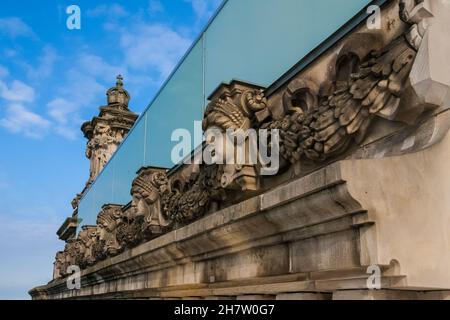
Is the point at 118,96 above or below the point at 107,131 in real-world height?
above

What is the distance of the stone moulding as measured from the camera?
117 inches

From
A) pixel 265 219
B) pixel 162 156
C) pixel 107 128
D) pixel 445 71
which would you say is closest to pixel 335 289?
pixel 265 219

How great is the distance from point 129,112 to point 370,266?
88.9 feet

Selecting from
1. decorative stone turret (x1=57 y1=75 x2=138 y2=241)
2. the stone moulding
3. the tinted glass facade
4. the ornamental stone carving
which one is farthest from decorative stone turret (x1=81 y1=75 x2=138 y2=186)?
the stone moulding

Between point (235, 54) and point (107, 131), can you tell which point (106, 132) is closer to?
point (107, 131)

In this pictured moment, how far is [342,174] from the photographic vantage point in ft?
9.85

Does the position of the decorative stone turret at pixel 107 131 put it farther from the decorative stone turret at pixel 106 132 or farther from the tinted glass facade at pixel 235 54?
the tinted glass facade at pixel 235 54

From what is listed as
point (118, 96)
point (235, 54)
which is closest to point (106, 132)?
point (118, 96)

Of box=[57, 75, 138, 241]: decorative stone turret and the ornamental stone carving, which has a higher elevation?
box=[57, 75, 138, 241]: decorative stone turret

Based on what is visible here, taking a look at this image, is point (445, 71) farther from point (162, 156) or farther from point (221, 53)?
point (162, 156)

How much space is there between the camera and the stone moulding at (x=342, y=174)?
117 inches

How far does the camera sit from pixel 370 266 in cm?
290

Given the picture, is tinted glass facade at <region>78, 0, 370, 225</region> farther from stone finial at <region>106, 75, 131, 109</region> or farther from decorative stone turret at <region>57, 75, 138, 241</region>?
stone finial at <region>106, 75, 131, 109</region>

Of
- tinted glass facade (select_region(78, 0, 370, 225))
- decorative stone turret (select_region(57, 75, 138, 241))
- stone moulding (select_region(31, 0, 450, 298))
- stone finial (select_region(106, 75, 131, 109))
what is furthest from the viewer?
stone finial (select_region(106, 75, 131, 109))
